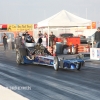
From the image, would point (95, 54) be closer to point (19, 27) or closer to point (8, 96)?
point (8, 96)

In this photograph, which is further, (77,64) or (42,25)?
(42,25)

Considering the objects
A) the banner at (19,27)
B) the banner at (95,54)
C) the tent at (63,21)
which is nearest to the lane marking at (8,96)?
the banner at (95,54)

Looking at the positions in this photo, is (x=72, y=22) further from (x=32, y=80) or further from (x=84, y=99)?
(x=84, y=99)

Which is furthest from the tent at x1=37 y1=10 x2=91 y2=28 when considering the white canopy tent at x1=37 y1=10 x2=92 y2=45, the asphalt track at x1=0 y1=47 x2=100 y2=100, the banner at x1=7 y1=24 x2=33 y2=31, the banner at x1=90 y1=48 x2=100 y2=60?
the banner at x1=7 y1=24 x2=33 y2=31

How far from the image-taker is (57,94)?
344 inches

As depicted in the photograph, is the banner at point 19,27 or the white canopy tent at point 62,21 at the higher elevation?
the white canopy tent at point 62,21

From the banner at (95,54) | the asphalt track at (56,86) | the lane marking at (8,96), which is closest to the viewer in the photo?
the lane marking at (8,96)

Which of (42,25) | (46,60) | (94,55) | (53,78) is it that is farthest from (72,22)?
(53,78)

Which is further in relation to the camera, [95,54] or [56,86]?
[95,54]

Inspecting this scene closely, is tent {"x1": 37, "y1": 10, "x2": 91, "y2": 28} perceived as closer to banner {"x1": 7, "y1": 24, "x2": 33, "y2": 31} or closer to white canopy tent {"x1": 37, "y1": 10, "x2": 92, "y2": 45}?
white canopy tent {"x1": 37, "y1": 10, "x2": 92, "y2": 45}

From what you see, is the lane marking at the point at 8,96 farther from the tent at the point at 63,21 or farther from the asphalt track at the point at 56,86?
the tent at the point at 63,21

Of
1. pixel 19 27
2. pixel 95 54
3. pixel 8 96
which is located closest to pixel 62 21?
pixel 95 54

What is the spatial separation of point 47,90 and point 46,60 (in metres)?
5.62

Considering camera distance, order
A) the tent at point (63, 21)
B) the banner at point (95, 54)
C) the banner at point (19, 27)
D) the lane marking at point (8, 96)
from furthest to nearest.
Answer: the banner at point (19, 27) → the tent at point (63, 21) → the banner at point (95, 54) → the lane marking at point (8, 96)
